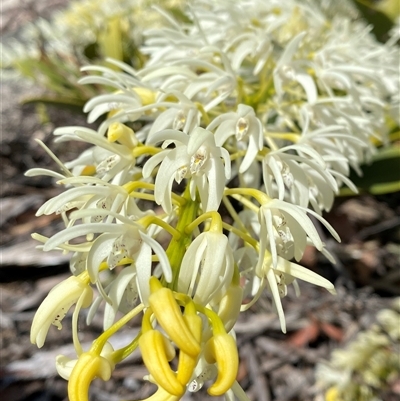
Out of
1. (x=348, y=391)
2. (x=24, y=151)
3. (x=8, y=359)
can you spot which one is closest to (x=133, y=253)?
(x=348, y=391)

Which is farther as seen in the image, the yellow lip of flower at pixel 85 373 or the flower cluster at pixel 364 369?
the flower cluster at pixel 364 369

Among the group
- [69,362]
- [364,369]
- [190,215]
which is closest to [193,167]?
[190,215]

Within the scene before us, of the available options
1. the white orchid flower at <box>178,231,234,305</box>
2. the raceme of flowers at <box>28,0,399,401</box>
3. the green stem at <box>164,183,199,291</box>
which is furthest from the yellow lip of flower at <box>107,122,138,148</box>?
the white orchid flower at <box>178,231,234,305</box>

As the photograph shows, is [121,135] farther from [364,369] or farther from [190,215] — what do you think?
[364,369]

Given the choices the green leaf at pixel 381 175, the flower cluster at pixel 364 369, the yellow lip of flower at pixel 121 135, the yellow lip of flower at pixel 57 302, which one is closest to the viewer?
the yellow lip of flower at pixel 57 302

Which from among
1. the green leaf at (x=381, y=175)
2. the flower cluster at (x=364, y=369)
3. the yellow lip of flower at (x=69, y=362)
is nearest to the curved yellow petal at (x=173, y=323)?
the yellow lip of flower at (x=69, y=362)

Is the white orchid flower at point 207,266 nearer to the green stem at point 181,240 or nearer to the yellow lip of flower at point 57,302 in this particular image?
the green stem at point 181,240

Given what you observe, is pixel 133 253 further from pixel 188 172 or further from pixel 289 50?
pixel 289 50
